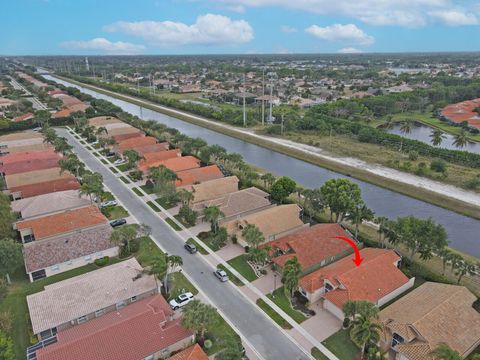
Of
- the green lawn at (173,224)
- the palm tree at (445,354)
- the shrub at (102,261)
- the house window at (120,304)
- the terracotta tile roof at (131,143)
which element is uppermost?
the terracotta tile roof at (131,143)

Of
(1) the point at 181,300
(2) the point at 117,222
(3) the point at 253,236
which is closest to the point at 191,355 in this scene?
(1) the point at 181,300

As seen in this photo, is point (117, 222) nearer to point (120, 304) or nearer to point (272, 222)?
point (120, 304)

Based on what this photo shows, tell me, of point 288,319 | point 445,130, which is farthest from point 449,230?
point 445,130

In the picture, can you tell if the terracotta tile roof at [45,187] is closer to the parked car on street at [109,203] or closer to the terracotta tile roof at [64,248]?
the parked car on street at [109,203]

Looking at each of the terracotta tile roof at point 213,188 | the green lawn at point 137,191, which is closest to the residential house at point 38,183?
the green lawn at point 137,191

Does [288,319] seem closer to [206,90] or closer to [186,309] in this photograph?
[186,309]

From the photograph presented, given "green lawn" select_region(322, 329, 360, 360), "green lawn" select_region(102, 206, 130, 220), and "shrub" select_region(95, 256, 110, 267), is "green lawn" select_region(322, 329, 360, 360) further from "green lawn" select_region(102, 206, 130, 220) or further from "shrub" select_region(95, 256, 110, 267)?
"green lawn" select_region(102, 206, 130, 220)

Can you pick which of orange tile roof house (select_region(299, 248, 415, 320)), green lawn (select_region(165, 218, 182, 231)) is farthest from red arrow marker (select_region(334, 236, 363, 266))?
green lawn (select_region(165, 218, 182, 231))
